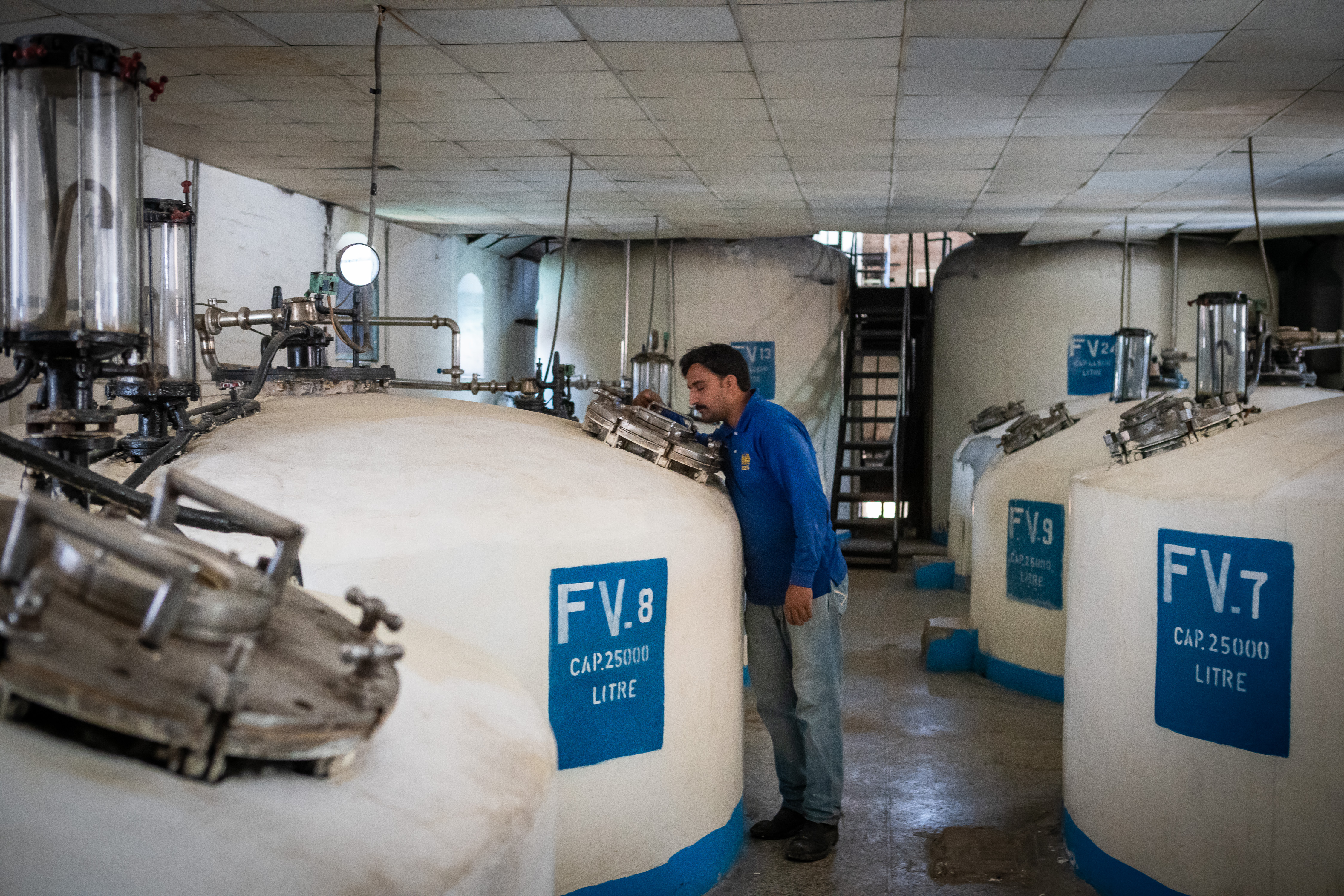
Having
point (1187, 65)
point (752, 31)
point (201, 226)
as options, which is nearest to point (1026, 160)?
point (1187, 65)

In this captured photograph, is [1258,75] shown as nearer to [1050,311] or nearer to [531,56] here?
[531,56]

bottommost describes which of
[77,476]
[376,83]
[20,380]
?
[77,476]

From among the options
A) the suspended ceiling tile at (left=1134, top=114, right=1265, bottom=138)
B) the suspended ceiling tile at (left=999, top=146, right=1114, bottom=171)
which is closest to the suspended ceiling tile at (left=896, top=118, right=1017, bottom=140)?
the suspended ceiling tile at (left=999, top=146, right=1114, bottom=171)

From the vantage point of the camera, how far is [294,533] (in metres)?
1.30

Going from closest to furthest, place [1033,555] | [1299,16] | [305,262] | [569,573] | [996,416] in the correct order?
[569,573], [1299,16], [1033,555], [305,262], [996,416]

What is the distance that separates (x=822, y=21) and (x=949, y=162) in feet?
8.77

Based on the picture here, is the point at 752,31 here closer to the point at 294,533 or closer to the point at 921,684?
the point at 294,533

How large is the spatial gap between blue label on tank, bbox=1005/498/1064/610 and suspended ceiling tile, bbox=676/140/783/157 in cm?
251

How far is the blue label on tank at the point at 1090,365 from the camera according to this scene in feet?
31.8

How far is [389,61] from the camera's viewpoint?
177 inches

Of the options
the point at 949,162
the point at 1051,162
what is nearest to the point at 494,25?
the point at 949,162

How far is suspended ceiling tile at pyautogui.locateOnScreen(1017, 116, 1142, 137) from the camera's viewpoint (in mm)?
5184

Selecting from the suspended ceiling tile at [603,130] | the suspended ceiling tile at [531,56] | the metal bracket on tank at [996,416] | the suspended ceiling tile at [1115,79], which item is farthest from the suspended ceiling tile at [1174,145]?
the suspended ceiling tile at [531,56]

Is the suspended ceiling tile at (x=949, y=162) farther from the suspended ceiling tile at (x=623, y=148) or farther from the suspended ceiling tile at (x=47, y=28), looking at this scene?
the suspended ceiling tile at (x=47, y=28)
